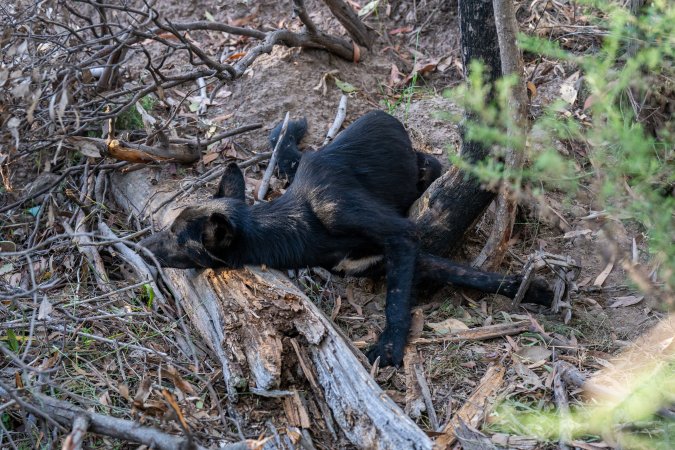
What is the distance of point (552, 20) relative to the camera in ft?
26.9

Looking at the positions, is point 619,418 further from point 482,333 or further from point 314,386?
point 314,386

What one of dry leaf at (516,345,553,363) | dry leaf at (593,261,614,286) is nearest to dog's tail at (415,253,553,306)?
dry leaf at (593,261,614,286)

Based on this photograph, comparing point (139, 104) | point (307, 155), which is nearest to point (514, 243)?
point (307, 155)

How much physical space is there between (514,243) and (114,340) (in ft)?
12.6

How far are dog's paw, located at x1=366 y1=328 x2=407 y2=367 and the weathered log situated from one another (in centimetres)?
33

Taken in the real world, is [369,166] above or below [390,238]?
above

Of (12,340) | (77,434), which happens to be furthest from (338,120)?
(77,434)

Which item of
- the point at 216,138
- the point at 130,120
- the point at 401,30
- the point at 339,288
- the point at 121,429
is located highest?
the point at 401,30

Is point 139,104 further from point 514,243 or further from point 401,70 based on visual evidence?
point 514,243

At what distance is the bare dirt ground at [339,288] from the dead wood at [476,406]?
0.33 feet

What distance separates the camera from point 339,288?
664cm

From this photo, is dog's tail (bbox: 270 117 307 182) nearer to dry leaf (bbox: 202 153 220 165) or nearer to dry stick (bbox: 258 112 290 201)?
dry stick (bbox: 258 112 290 201)

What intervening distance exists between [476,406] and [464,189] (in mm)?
2025

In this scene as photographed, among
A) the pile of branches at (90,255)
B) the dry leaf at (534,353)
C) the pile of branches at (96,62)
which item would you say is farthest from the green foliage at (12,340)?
the dry leaf at (534,353)
